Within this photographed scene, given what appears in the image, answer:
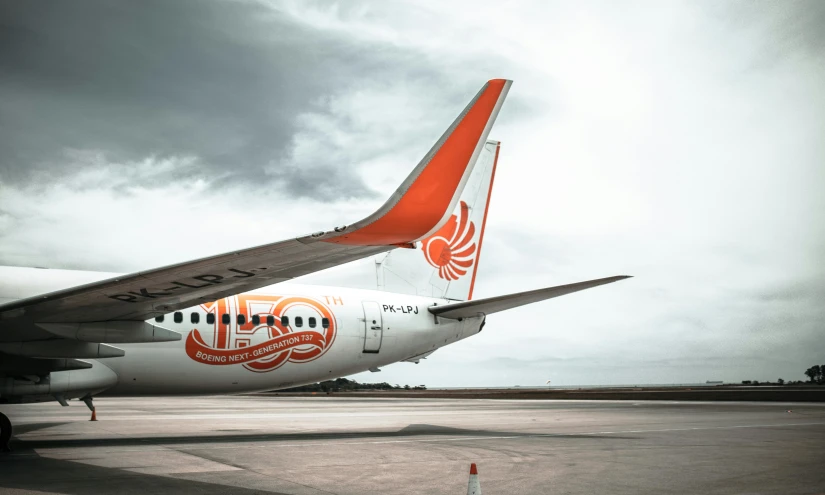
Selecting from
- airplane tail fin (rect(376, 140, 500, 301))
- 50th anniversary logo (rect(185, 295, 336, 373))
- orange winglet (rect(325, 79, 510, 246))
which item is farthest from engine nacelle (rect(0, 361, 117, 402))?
orange winglet (rect(325, 79, 510, 246))

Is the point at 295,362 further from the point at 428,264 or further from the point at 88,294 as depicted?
the point at 88,294

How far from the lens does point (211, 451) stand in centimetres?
1262

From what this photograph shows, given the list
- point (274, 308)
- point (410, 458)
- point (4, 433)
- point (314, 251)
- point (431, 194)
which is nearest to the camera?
point (431, 194)

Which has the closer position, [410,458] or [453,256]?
[410,458]

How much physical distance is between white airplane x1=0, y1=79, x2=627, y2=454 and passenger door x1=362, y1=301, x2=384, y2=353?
3 centimetres

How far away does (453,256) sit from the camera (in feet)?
66.7

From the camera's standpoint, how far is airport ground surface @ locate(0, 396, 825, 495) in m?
8.89

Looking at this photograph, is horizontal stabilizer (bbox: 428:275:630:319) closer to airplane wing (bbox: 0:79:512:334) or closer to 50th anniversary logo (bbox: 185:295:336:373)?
50th anniversary logo (bbox: 185:295:336:373)

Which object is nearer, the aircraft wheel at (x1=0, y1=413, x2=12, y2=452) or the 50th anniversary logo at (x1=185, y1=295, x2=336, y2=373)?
the aircraft wheel at (x1=0, y1=413, x2=12, y2=452)

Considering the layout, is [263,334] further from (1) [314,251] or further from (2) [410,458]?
(1) [314,251]

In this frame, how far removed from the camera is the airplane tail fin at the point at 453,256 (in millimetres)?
19562

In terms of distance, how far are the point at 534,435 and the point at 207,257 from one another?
11.0m

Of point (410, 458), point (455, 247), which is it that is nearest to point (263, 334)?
point (410, 458)

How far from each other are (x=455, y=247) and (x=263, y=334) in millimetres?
6941
